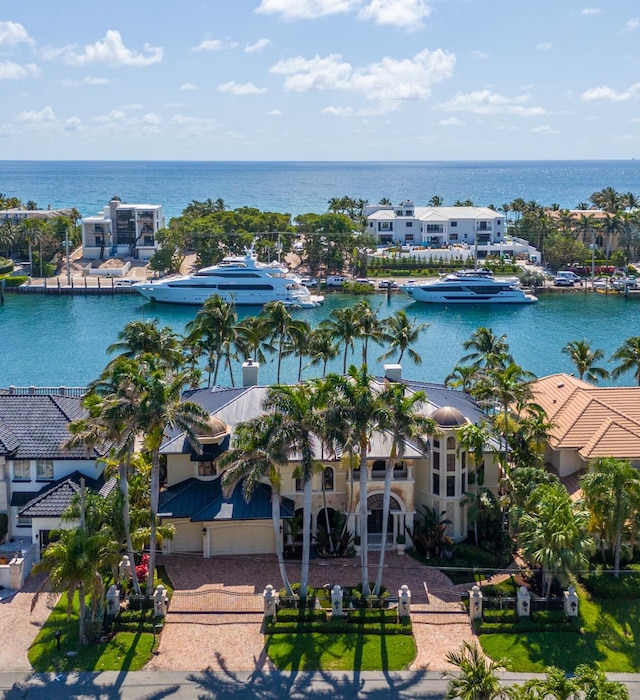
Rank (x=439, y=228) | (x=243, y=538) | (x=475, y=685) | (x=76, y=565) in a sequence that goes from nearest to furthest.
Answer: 1. (x=475, y=685)
2. (x=76, y=565)
3. (x=243, y=538)
4. (x=439, y=228)

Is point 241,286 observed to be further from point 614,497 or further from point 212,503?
point 614,497

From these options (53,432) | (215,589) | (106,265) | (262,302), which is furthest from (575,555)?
(106,265)

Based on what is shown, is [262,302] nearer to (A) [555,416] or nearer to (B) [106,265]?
(B) [106,265]

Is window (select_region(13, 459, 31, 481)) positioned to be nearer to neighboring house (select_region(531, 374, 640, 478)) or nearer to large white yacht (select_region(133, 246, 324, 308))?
neighboring house (select_region(531, 374, 640, 478))

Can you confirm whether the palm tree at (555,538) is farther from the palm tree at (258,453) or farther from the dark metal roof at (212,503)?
the dark metal roof at (212,503)

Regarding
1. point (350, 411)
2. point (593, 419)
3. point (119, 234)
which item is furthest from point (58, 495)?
point (119, 234)
